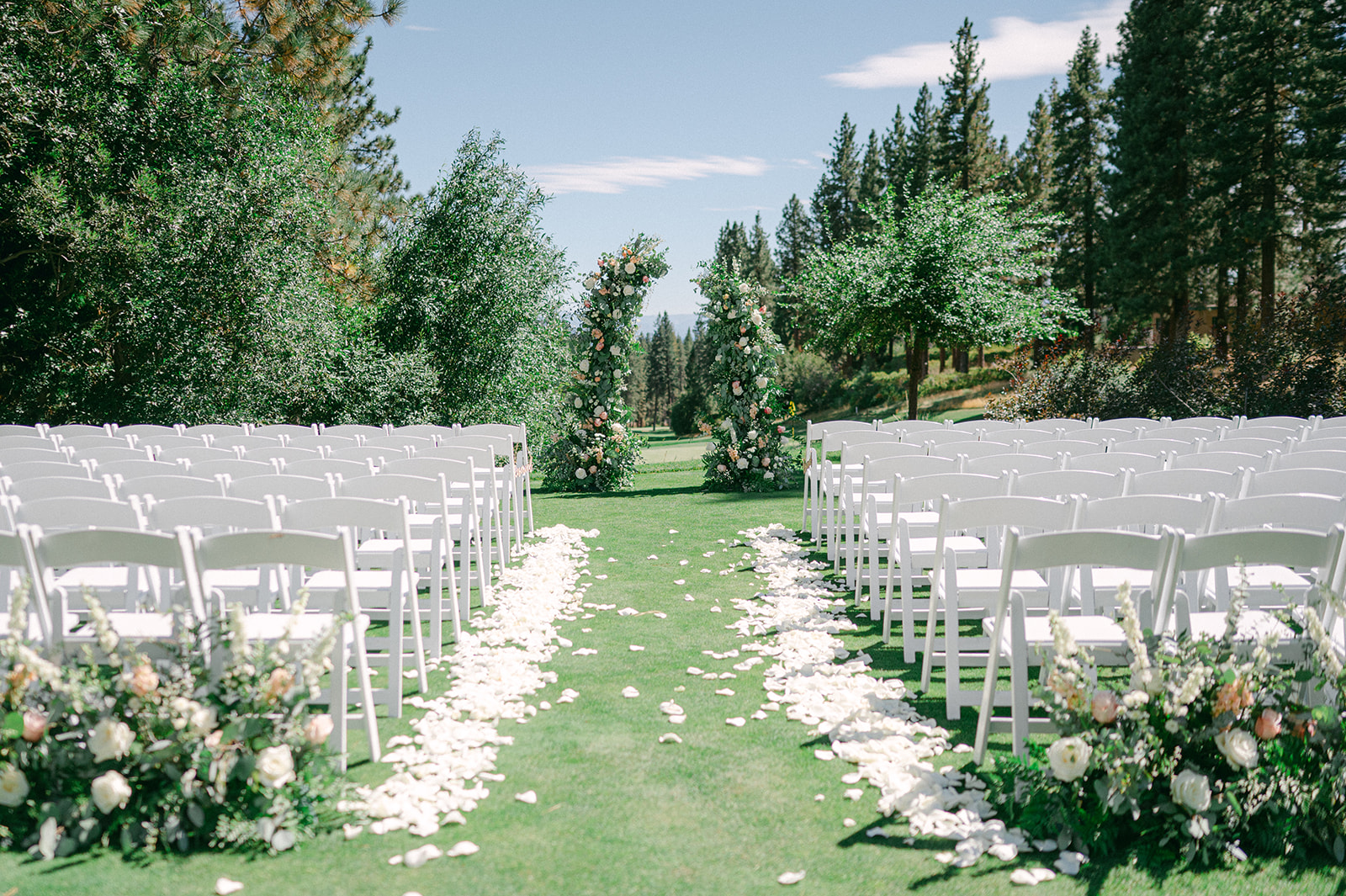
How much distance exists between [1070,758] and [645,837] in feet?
4.56

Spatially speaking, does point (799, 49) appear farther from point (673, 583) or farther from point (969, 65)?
point (969, 65)

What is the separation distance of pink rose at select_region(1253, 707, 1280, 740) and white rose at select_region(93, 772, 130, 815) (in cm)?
361

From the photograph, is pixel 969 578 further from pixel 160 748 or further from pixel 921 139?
pixel 921 139

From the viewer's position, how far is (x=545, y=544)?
25.2 feet

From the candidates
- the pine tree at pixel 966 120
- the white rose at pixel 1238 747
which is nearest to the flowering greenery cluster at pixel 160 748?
the white rose at pixel 1238 747

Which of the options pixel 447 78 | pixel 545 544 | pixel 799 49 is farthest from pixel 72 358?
pixel 799 49

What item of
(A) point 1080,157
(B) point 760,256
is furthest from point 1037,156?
(B) point 760,256

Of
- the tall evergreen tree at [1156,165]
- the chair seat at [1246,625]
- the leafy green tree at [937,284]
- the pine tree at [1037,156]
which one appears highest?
the pine tree at [1037,156]

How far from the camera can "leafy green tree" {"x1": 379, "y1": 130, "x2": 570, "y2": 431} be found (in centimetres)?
1568

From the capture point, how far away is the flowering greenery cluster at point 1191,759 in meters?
2.61

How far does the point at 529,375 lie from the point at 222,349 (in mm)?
5746

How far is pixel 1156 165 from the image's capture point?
26.9 metres

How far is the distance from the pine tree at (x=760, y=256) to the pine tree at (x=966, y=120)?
19120 millimetres

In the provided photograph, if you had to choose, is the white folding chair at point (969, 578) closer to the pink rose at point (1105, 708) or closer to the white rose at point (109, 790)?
the pink rose at point (1105, 708)
